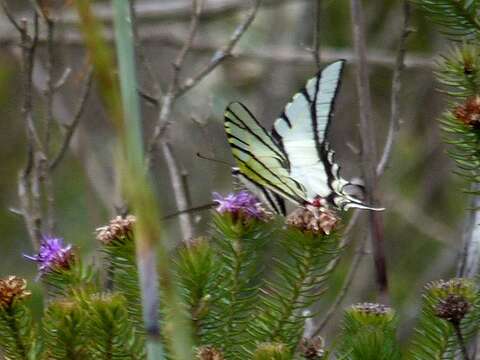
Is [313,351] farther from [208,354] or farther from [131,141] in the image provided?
[131,141]

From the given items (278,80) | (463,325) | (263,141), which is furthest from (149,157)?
(278,80)

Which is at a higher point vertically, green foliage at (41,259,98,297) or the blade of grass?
the blade of grass

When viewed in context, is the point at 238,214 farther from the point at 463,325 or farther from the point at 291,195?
the point at 463,325

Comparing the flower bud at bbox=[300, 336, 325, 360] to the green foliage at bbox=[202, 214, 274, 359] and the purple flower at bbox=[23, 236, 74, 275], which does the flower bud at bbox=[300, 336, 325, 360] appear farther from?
the purple flower at bbox=[23, 236, 74, 275]

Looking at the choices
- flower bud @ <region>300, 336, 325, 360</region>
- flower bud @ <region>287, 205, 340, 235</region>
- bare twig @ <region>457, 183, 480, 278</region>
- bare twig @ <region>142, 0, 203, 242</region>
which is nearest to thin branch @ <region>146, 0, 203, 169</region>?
bare twig @ <region>142, 0, 203, 242</region>

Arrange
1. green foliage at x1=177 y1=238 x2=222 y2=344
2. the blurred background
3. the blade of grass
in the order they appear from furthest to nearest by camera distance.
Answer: the blurred background
green foliage at x1=177 y1=238 x2=222 y2=344
the blade of grass

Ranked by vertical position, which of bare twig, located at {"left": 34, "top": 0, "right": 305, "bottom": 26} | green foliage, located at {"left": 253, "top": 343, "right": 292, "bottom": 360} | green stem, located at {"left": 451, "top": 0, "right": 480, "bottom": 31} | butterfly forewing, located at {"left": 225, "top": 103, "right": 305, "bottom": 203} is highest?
bare twig, located at {"left": 34, "top": 0, "right": 305, "bottom": 26}

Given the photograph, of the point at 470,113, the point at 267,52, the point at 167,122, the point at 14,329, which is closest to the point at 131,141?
the point at 14,329
